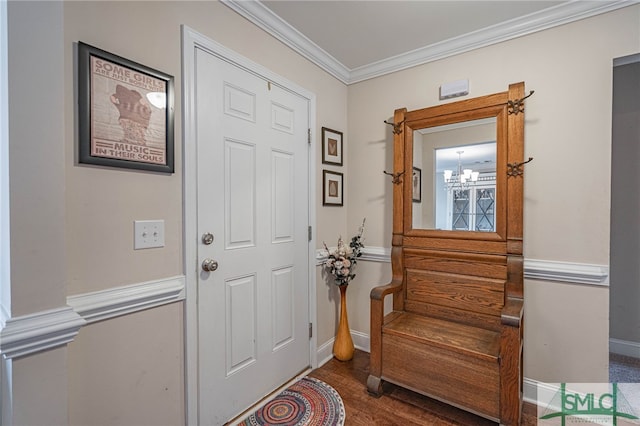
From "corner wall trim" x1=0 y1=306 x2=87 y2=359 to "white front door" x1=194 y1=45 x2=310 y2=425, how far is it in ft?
1.90

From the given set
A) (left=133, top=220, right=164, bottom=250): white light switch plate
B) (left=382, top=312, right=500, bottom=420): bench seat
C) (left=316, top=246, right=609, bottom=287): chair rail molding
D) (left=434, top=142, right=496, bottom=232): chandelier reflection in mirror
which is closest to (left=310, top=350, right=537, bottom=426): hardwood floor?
(left=382, top=312, right=500, bottom=420): bench seat

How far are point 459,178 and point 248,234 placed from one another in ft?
4.90

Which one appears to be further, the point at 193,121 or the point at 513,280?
the point at 513,280

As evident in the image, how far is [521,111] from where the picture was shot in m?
1.77

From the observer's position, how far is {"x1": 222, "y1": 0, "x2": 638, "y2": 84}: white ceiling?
172 cm

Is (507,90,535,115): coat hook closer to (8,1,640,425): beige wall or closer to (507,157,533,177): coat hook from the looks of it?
(8,1,640,425): beige wall

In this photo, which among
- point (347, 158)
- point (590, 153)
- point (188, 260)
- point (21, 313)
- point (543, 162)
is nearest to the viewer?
point (21, 313)

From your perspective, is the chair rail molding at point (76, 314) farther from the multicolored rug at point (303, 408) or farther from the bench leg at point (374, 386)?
the bench leg at point (374, 386)

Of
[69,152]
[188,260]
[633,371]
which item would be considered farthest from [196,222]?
[633,371]

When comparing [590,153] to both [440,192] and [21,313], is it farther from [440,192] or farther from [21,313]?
[21,313]

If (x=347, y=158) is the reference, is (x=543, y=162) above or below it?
below

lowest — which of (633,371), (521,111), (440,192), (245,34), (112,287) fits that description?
(633,371)

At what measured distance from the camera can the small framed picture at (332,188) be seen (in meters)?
2.37

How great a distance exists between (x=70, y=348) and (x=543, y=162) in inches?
103
